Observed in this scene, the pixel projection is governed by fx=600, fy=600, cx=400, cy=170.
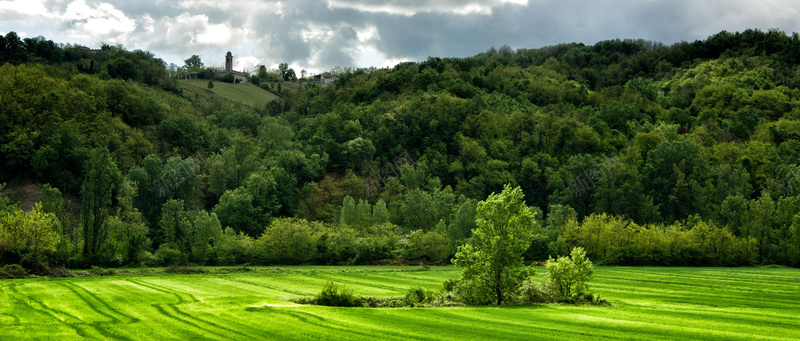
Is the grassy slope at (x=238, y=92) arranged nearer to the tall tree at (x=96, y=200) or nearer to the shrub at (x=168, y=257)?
the tall tree at (x=96, y=200)

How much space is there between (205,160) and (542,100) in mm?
78692

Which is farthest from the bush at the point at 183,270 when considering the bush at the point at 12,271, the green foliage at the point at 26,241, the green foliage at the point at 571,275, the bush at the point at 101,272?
the green foliage at the point at 571,275

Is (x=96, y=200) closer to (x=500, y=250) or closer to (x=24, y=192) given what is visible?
(x=24, y=192)

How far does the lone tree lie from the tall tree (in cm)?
4595

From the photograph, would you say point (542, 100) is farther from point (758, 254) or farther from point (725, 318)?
point (725, 318)

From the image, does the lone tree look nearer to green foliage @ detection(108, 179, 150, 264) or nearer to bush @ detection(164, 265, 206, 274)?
bush @ detection(164, 265, 206, 274)

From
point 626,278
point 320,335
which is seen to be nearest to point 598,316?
point 320,335

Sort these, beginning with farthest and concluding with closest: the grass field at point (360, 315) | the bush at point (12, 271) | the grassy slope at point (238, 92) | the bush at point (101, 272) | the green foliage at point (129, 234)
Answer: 1. the grassy slope at point (238, 92)
2. the green foliage at point (129, 234)
3. the bush at point (101, 272)
4. the bush at point (12, 271)
5. the grass field at point (360, 315)

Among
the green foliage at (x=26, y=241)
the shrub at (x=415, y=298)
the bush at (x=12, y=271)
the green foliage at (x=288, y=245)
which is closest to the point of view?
the shrub at (x=415, y=298)

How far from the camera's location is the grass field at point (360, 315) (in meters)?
23.5

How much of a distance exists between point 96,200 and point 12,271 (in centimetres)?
1746

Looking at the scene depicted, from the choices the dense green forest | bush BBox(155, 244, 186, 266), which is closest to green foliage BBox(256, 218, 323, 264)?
the dense green forest

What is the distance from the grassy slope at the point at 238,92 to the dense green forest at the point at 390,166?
23656mm

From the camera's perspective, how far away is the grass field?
2345 cm
